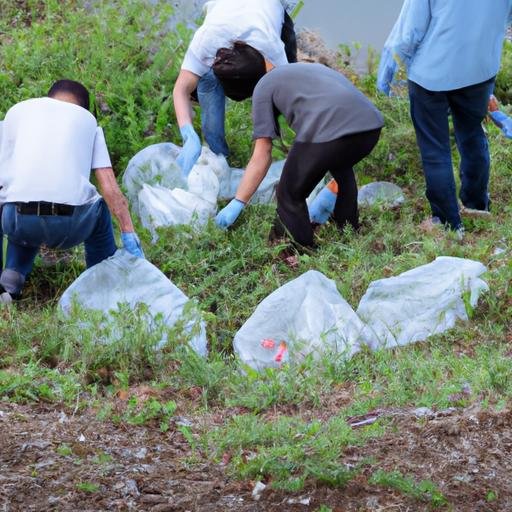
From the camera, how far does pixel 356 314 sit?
15.2 feet

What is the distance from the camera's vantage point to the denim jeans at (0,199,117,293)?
4.72 meters

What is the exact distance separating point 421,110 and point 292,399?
194cm

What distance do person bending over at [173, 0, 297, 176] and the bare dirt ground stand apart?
2365mm

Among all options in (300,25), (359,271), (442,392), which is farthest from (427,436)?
(300,25)

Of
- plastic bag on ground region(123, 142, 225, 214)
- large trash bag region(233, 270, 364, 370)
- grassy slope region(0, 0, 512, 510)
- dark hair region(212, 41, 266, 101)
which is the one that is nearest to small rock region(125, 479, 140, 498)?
grassy slope region(0, 0, 512, 510)

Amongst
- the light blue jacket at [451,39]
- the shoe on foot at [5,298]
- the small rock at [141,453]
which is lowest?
the shoe on foot at [5,298]

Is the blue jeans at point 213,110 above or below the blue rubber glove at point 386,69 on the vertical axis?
below

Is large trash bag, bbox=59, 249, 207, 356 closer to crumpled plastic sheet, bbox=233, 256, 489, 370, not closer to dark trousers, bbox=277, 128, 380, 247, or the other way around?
crumpled plastic sheet, bbox=233, 256, 489, 370

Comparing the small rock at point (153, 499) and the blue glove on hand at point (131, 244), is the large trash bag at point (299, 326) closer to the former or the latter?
the blue glove on hand at point (131, 244)

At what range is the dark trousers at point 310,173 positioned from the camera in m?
5.07

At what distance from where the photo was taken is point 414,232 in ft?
18.0

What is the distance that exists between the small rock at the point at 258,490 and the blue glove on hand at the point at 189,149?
109 inches

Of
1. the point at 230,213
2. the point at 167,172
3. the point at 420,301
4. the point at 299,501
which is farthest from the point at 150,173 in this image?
the point at 299,501

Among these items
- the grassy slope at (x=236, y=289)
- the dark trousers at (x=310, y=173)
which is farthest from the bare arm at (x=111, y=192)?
the dark trousers at (x=310, y=173)
